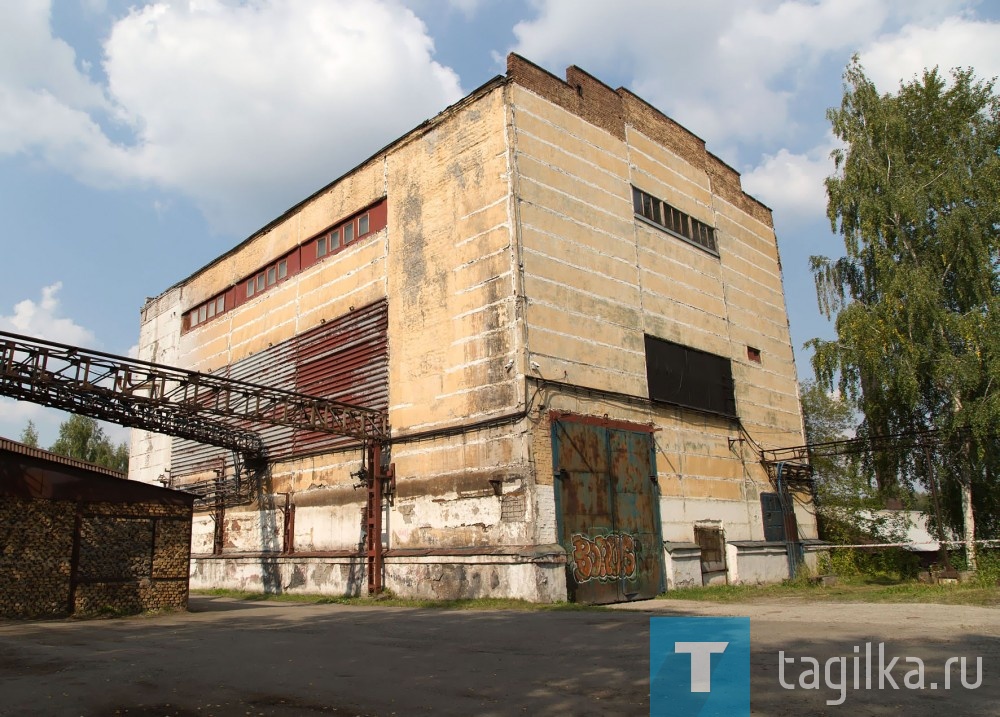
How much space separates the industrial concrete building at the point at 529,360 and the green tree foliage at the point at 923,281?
125 inches

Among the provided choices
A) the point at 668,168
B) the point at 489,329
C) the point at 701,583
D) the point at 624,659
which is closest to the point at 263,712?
the point at 624,659

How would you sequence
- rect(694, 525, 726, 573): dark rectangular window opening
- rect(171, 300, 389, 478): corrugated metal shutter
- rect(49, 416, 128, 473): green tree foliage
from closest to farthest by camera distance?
rect(694, 525, 726, 573): dark rectangular window opening → rect(171, 300, 389, 478): corrugated metal shutter → rect(49, 416, 128, 473): green tree foliage

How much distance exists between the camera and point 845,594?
1766 centimetres

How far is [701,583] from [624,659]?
11958 millimetres

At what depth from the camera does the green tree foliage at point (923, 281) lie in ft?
68.0

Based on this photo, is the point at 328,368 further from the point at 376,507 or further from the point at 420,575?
the point at 420,575

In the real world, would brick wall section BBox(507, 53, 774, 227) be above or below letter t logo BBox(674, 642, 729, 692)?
above

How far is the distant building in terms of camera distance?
13.7 meters

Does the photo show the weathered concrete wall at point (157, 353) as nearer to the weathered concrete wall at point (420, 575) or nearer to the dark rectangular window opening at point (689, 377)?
the weathered concrete wall at point (420, 575)

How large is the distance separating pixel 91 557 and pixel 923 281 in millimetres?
22783

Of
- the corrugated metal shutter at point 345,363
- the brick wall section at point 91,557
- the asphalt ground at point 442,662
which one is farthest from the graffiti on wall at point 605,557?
the brick wall section at point 91,557

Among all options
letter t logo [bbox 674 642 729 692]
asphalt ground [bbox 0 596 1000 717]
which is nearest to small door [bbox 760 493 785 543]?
asphalt ground [bbox 0 596 1000 717]

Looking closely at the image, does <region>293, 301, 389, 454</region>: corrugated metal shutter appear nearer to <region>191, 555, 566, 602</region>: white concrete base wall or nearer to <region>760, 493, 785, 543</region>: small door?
<region>191, 555, 566, 602</region>: white concrete base wall

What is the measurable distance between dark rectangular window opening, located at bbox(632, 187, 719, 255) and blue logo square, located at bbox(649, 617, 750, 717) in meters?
13.5
